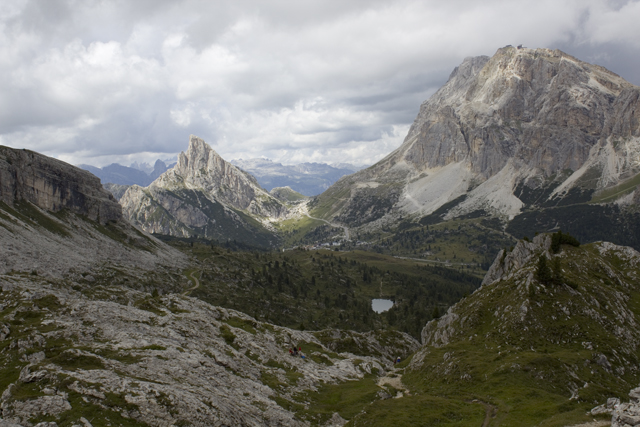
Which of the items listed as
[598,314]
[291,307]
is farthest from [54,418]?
[291,307]

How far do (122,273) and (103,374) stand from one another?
130 metres

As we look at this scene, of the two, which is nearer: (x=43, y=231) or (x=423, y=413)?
(x=423, y=413)

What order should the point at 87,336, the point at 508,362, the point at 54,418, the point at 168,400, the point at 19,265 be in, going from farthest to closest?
the point at 19,265 → the point at 508,362 → the point at 87,336 → the point at 168,400 → the point at 54,418

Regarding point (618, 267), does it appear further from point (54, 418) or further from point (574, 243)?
point (54, 418)

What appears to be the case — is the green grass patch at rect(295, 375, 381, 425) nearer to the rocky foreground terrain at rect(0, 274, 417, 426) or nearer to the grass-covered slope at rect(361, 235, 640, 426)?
the rocky foreground terrain at rect(0, 274, 417, 426)

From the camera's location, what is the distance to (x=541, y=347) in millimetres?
67375

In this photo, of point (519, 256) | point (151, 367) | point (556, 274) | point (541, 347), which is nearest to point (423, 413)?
point (541, 347)

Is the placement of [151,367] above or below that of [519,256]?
below

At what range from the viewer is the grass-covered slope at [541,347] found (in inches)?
1954

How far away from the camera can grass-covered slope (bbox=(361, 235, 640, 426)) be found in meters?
49.6

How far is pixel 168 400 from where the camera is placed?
119 ft

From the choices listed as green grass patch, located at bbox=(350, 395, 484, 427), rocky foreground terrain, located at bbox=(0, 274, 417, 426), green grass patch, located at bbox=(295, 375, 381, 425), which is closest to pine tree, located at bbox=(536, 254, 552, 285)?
rocky foreground terrain, located at bbox=(0, 274, 417, 426)

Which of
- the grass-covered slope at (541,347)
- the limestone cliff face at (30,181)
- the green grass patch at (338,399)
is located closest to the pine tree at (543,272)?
the grass-covered slope at (541,347)

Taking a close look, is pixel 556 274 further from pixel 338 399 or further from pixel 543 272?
pixel 338 399
